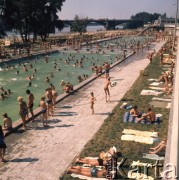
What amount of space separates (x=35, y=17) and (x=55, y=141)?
5466cm

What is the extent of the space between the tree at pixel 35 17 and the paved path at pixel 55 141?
4174 centimetres

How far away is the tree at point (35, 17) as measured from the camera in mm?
57375

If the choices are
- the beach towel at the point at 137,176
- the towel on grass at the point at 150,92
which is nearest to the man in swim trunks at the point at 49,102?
the beach towel at the point at 137,176

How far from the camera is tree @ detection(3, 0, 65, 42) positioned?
2259 inches

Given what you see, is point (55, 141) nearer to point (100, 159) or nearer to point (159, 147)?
point (100, 159)

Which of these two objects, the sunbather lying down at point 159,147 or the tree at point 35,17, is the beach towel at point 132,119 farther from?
the tree at point 35,17

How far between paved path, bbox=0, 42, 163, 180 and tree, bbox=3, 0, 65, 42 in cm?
4174

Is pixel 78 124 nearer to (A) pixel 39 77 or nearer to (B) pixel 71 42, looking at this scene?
(A) pixel 39 77

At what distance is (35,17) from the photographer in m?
61.4

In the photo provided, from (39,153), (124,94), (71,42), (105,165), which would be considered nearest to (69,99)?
(124,94)

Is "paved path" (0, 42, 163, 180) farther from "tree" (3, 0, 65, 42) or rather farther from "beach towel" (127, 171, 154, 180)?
"tree" (3, 0, 65, 42)

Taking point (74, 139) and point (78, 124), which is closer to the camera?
point (74, 139)

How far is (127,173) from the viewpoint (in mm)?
8336

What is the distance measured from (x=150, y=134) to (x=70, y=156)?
140 inches
